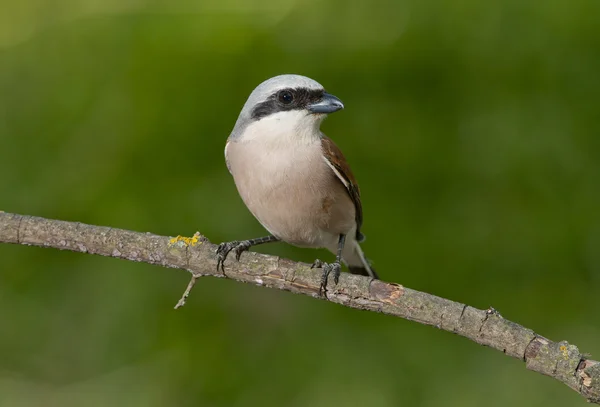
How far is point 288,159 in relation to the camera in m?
3.95

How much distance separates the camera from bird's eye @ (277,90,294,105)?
3982 mm

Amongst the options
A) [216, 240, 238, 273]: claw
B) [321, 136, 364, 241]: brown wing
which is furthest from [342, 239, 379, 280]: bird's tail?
[216, 240, 238, 273]: claw

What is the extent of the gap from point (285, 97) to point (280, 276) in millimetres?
1162

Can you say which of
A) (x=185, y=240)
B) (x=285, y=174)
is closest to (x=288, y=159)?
(x=285, y=174)

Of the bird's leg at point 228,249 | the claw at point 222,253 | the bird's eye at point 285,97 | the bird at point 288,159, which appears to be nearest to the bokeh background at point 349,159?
the bird at point 288,159

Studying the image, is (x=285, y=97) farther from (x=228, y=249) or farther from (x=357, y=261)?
(x=357, y=261)

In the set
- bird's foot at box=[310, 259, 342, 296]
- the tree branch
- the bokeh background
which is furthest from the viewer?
the bokeh background

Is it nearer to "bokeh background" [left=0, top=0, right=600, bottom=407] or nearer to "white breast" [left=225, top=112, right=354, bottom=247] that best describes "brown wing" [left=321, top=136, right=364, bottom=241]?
"white breast" [left=225, top=112, right=354, bottom=247]

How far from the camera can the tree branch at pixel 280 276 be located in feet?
9.26

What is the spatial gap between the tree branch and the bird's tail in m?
1.55

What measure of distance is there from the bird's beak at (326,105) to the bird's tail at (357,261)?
120cm

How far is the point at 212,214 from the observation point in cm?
575

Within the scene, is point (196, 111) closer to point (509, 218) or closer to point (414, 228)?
point (414, 228)

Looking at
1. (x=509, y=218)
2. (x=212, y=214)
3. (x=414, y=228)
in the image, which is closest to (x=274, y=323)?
(x=212, y=214)
